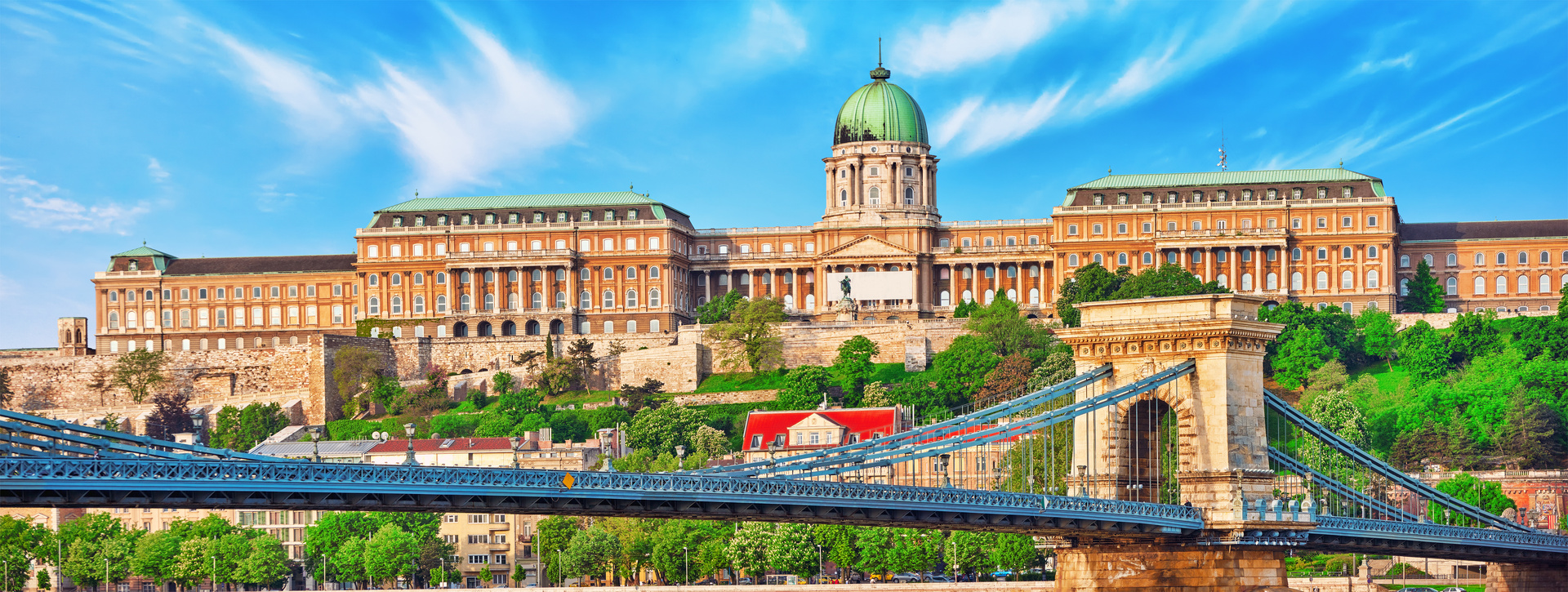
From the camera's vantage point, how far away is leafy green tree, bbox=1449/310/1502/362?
11044 cm

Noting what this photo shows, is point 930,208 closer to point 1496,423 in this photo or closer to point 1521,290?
point 1521,290

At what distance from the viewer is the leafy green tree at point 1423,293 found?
130125 mm

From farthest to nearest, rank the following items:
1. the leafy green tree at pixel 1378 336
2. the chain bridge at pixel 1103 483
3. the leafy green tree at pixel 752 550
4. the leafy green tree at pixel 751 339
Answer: the leafy green tree at pixel 751 339 → the leafy green tree at pixel 1378 336 → the leafy green tree at pixel 752 550 → the chain bridge at pixel 1103 483

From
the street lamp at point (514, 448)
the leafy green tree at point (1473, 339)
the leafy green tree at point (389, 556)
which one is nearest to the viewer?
the leafy green tree at point (389, 556)

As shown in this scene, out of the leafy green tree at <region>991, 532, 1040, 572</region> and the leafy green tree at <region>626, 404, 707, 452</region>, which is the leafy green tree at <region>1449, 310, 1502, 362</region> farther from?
the leafy green tree at <region>991, 532, 1040, 572</region>

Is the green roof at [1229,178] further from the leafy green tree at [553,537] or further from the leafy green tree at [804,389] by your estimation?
the leafy green tree at [553,537]

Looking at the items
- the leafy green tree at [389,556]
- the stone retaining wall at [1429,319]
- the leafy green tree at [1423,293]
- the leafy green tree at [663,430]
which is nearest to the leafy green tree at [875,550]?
the leafy green tree at [389,556]

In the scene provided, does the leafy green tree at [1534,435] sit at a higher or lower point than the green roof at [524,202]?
lower

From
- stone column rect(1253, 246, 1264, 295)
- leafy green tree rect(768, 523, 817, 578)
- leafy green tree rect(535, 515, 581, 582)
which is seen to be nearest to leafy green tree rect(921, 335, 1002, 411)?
stone column rect(1253, 246, 1264, 295)

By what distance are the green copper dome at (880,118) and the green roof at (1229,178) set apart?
502 inches

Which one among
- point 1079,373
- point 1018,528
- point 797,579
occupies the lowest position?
point 797,579

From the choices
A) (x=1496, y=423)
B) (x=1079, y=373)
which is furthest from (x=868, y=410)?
(x=1079, y=373)

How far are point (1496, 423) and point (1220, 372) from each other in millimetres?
49189

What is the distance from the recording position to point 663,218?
5546 inches
